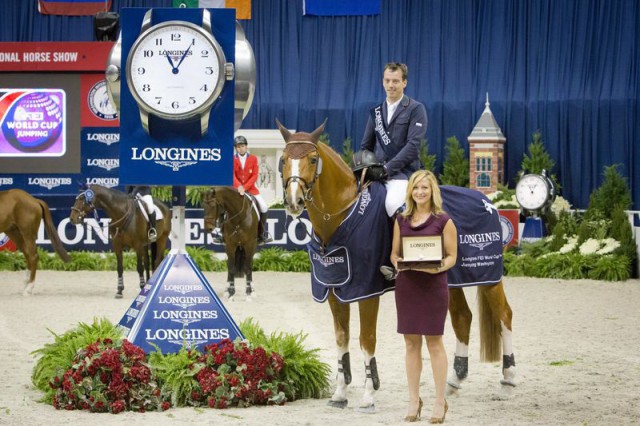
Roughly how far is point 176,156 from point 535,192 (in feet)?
39.0

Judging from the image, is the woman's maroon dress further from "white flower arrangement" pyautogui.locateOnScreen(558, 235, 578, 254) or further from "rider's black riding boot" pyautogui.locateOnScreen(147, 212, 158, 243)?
"white flower arrangement" pyautogui.locateOnScreen(558, 235, 578, 254)

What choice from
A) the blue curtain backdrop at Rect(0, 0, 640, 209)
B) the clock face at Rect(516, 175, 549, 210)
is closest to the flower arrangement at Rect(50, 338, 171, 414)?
the clock face at Rect(516, 175, 549, 210)

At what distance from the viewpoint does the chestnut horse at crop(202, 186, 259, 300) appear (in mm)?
13148

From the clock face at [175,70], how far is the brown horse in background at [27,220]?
779 cm

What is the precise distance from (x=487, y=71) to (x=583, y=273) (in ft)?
22.9

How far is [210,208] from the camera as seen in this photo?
13125 millimetres

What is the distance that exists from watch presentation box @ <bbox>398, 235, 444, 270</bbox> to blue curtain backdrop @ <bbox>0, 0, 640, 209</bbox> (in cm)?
1587

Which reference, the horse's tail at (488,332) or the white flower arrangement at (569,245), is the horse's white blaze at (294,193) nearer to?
the horse's tail at (488,332)

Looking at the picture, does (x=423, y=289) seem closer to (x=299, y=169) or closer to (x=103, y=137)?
(x=299, y=169)

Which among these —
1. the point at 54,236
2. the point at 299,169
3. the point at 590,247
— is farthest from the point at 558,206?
the point at 299,169

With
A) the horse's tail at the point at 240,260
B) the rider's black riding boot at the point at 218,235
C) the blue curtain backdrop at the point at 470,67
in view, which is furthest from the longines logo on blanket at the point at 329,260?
the blue curtain backdrop at the point at 470,67

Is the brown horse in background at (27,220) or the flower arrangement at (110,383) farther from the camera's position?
the brown horse in background at (27,220)

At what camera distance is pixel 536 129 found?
70.3 feet

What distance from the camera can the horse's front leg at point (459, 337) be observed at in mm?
7127
